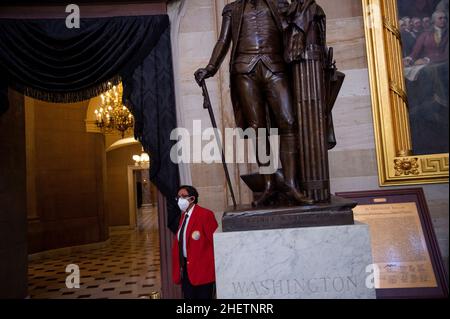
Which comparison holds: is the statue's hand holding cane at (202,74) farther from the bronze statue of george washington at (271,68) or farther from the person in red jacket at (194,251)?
the person in red jacket at (194,251)

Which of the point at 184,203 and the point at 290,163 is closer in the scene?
the point at 290,163

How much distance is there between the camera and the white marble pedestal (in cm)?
222

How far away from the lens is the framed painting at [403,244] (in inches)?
135

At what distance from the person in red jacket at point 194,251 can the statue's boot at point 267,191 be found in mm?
785

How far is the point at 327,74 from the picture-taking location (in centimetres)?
271

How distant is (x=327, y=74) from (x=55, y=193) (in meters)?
9.02

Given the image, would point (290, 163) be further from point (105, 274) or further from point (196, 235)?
point (105, 274)

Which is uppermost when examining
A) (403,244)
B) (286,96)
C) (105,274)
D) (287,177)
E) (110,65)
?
(110,65)

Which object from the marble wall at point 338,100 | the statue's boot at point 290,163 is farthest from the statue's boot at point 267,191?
the marble wall at point 338,100

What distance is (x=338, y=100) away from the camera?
14.4 feet

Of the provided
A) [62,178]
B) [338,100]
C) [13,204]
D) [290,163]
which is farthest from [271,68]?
[62,178]

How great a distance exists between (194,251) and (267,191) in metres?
0.91

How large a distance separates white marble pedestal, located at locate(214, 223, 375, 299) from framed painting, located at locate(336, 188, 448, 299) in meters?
1.46
